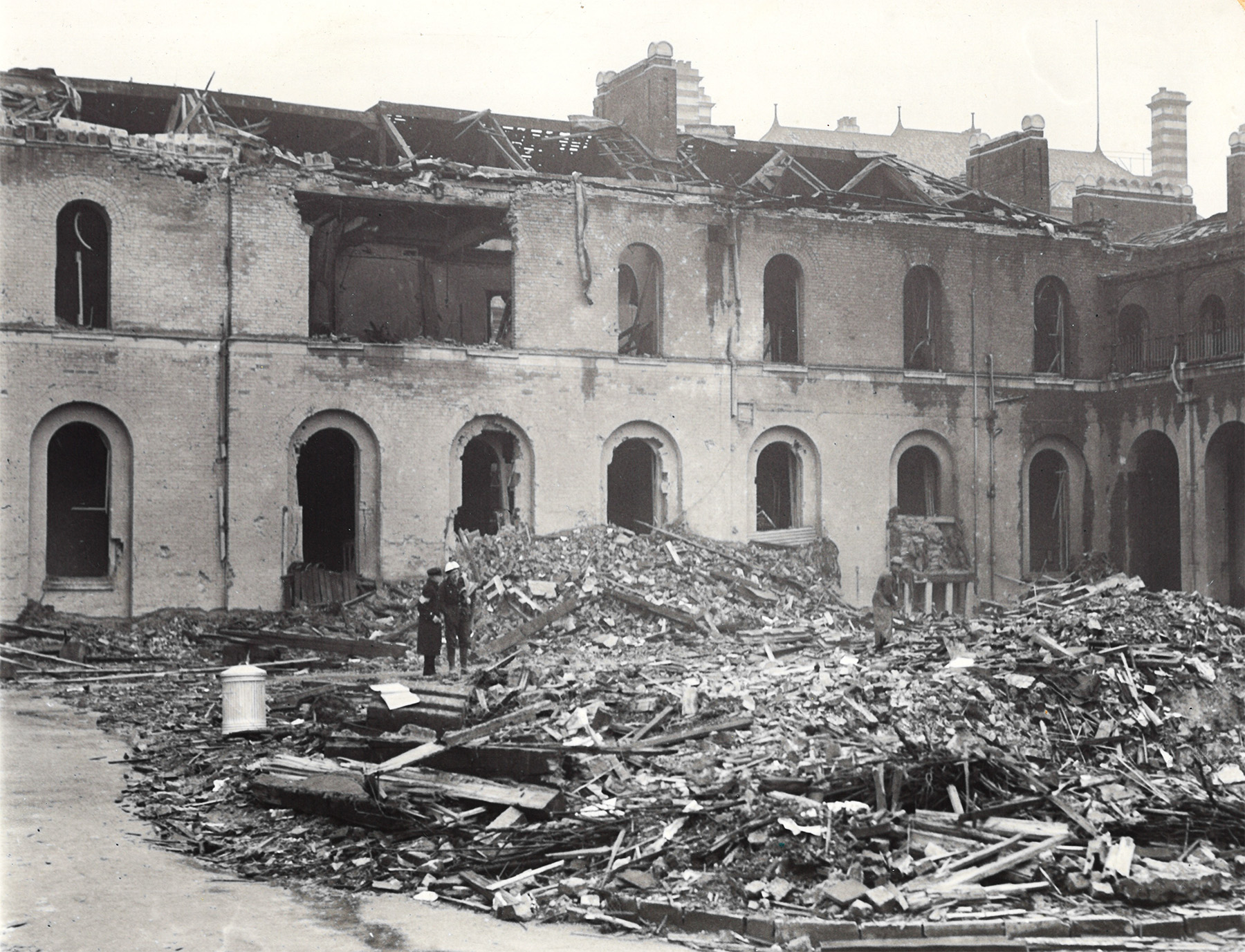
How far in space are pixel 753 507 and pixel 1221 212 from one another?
1426cm

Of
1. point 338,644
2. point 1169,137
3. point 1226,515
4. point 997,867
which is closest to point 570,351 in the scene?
point 338,644

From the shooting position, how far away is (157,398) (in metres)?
23.3

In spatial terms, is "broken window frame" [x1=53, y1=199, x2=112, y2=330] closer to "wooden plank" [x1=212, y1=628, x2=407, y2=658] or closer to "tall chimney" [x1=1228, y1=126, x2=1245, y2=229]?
"wooden plank" [x1=212, y1=628, x2=407, y2=658]

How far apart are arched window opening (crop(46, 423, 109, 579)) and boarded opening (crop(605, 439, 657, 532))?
30.8 feet

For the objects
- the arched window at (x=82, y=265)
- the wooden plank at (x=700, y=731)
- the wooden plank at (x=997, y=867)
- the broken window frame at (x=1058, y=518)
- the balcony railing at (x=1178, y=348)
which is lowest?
the wooden plank at (x=997, y=867)

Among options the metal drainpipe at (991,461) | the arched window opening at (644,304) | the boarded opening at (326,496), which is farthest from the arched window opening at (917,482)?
the boarded opening at (326,496)

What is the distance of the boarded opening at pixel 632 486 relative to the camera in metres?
27.6

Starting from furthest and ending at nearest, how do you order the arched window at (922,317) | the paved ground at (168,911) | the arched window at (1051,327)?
the arched window at (1051,327) → the arched window at (922,317) → the paved ground at (168,911)

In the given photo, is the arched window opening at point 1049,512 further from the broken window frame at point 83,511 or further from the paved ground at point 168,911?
the paved ground at point 168,911

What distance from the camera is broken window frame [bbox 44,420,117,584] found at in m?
23.1

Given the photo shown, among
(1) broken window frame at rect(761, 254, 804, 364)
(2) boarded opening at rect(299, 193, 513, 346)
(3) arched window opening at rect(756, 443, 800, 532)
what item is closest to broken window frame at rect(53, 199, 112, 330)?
(2) boarded opening at rect(299, 193, 513, 346)

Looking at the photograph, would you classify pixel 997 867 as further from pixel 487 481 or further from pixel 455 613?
pixel 487 481

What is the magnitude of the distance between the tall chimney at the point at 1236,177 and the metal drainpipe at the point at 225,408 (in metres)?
22.6

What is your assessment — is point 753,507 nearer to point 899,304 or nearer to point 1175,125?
point 899,304
